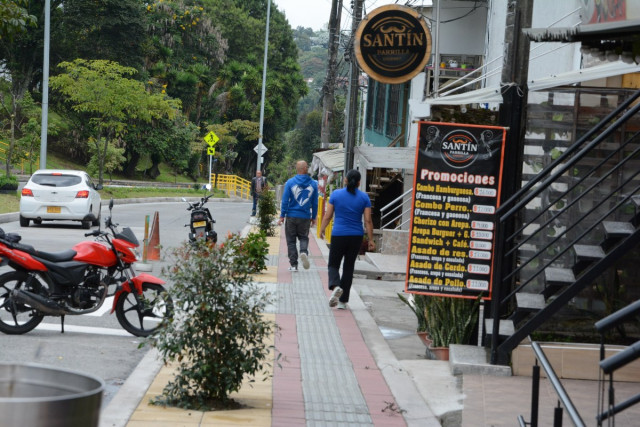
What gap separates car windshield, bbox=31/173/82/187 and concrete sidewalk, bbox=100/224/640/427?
1303 centimetres

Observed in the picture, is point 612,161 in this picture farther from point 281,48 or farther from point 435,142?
point 281,48

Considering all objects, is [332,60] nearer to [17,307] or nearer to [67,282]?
[67,282]

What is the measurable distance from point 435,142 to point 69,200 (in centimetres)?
1493

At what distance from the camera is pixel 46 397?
3.33 m

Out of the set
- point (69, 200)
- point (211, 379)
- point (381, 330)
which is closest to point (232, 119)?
point (69, 200)

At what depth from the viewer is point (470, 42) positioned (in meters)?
21.4

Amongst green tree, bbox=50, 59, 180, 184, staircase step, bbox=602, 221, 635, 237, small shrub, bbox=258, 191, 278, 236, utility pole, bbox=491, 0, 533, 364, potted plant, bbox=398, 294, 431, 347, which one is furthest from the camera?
green tree, bbox=50, 59, 180, 184

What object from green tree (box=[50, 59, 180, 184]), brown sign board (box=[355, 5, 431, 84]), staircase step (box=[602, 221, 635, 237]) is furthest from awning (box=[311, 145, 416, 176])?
green tree (box=[50, 59, 180, 184])

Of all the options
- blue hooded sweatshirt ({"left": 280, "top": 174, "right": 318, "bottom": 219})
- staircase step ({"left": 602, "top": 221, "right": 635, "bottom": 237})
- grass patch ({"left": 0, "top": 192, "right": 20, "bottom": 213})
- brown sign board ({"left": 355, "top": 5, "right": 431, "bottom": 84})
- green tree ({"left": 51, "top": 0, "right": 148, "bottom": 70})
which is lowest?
grass patch ({"left": 0, "top": 192, "right": 20, "bottom": 213})

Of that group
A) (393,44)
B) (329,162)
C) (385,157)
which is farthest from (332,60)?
(393,44)

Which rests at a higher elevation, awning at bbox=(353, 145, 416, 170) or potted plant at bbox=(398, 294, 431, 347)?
awning at bbox=(353, 145, 416, 170)

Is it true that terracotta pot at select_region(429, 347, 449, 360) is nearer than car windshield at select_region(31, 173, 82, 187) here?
Yes

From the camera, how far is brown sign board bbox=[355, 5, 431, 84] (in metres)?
16.3

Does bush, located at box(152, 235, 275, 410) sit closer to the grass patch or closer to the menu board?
the menu board
